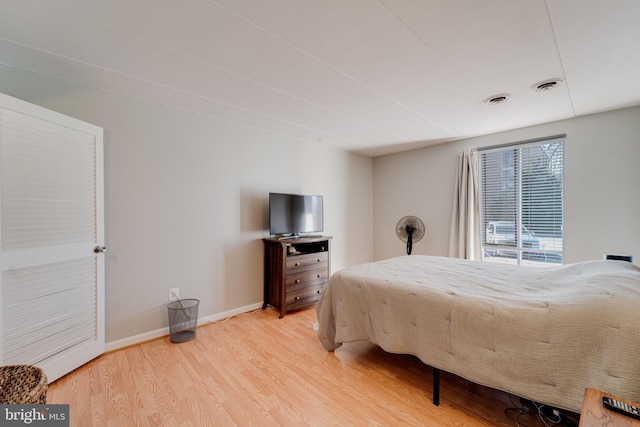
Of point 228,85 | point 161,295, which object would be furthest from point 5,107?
point 161,295

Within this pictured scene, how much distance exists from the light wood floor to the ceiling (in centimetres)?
227

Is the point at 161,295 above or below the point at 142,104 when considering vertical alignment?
below

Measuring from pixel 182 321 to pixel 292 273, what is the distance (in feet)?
3.99

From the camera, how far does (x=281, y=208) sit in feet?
10.8

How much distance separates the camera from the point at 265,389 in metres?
1.76

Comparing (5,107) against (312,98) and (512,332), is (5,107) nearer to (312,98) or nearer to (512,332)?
(312,98)

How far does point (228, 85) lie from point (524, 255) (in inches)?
160

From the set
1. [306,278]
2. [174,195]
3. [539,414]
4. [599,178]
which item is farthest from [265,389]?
[599,178]

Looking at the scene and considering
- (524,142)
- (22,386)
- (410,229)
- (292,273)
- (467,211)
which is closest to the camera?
(22,386)

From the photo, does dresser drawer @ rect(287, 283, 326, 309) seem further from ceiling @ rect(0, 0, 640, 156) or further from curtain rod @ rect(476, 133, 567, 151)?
curtain rod @ rect(476, 133, 567, 151)

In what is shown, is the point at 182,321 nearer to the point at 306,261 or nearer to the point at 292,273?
the point at 292,273

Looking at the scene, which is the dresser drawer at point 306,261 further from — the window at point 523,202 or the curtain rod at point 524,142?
the curtain rod at point 524,142

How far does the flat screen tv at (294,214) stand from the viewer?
10.6ft

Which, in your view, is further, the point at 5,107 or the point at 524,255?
the point at 524,255
